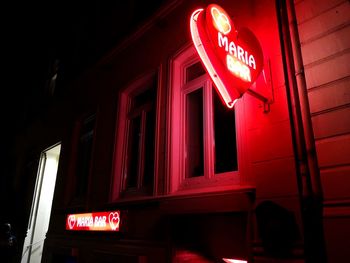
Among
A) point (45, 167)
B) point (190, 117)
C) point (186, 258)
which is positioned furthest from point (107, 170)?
point (45, 167)

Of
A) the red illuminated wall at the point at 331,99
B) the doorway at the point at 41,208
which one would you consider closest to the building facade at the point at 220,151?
the red illuminated wall at the point at 331,99

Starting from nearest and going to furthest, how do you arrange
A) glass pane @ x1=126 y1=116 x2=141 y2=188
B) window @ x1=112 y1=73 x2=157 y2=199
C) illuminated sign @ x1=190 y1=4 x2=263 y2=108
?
illuminated sign @ x1=190 y1=4 x2=263 y2=108 → window @ x1=112 y1=73 x2=157 y2=199 → glass pane @ x1=126 y1=116 x2=141 y2=188

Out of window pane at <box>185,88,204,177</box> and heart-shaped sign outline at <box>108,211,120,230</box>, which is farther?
heart-shaped sign outline at <box>108,211,120,230</box>

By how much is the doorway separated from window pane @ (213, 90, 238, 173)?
21.3ft

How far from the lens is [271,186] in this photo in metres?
3.31

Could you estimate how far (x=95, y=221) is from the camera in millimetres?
5961

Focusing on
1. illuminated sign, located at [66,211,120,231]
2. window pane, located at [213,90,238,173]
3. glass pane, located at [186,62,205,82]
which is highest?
glass pane, located at [186,62,205,82]

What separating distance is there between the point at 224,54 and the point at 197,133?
219cm

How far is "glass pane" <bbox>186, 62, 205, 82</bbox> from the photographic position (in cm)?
545

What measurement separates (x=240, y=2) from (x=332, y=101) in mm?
2347

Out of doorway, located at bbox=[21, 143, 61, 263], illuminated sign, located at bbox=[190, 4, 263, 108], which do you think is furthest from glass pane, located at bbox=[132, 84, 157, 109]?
doorway, located at bbox=[21, 143, 61, 263]

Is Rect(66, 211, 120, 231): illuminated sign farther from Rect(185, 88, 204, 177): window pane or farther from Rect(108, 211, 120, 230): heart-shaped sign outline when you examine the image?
Rect(185, 88, 204, 177): window pane

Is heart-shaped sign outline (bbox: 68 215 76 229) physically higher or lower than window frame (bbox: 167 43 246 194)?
lower

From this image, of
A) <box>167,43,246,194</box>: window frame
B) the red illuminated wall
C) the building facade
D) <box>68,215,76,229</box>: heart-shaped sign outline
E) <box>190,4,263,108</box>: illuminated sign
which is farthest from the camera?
<box>68,215,76,229</box>: heart-shaped sign outline
